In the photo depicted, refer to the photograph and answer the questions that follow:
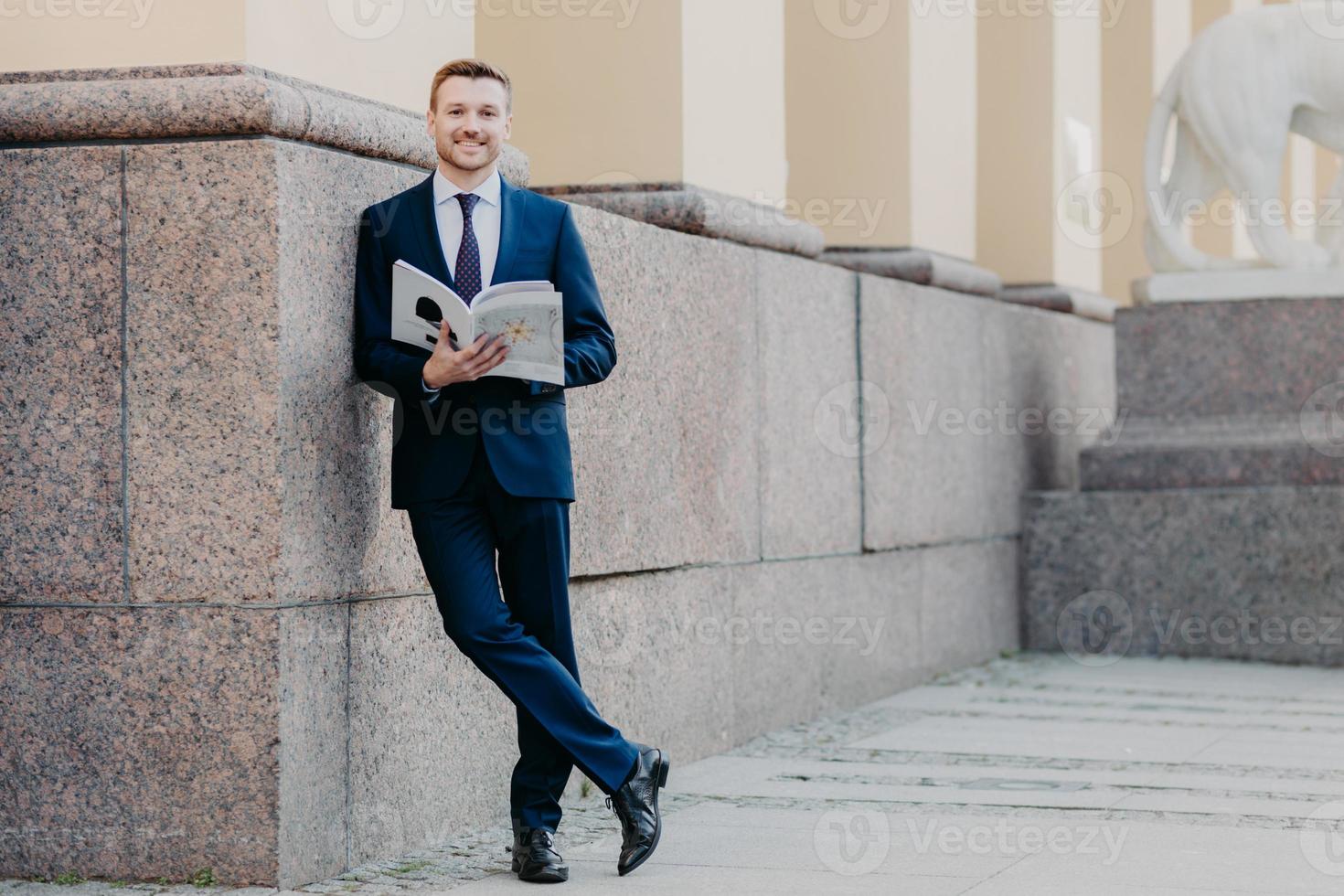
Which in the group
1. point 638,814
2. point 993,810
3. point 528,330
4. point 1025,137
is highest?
point 1025,137

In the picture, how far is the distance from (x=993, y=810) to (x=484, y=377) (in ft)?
6.94

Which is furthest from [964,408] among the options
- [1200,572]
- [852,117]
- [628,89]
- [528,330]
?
[528,330]

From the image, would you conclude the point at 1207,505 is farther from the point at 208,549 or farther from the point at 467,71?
the point at 208,549

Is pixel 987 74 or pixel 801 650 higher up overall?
pixel 987 74

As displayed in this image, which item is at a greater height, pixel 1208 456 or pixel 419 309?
pixel 419 309

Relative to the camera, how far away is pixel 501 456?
459cm

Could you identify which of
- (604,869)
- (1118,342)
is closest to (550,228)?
(604,869)

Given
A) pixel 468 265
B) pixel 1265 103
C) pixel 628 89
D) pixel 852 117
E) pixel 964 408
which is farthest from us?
pixel 1265 103

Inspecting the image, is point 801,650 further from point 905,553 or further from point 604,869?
point 604,869

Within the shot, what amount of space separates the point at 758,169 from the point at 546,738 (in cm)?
371

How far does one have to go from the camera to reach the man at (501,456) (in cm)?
460

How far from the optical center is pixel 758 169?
7.87 meters

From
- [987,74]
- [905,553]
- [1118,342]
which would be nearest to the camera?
[905,553]

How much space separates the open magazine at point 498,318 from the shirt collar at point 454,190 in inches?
8.7
